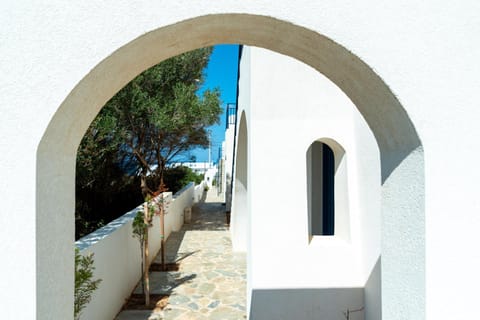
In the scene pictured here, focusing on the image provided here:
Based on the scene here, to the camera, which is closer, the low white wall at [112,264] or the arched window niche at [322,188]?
the low white wall at [112,264]

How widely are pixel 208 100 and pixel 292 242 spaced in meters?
6.08

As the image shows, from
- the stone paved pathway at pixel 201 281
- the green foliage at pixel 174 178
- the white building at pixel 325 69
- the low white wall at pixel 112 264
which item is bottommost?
the stone paved pathway at pixel 201 281

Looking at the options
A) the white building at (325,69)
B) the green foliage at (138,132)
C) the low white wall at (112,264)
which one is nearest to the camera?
the white building at (325,69)

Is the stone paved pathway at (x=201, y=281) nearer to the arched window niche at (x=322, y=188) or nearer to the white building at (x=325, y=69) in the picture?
the arched window niche at (x=322, y=188)

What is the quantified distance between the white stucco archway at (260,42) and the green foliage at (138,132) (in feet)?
19.7

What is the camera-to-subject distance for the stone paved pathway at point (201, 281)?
18.3 feet

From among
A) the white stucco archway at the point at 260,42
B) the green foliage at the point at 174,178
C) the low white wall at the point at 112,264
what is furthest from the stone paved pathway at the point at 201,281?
the green foliage at the point at 174,178

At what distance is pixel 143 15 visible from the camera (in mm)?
1499

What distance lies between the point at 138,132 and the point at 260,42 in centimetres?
765

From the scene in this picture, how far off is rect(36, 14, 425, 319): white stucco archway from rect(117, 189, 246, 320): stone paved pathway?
14.1 feet

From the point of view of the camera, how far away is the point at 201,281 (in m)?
7.14

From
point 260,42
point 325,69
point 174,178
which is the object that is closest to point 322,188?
point 325,69

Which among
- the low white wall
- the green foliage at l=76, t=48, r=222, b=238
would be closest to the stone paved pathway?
the low white wall

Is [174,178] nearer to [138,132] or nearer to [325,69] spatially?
[138,132]
